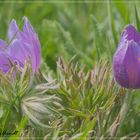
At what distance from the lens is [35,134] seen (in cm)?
153

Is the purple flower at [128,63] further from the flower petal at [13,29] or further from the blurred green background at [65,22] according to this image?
the blurred green background at [65,22]

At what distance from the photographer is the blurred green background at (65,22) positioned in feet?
8.18

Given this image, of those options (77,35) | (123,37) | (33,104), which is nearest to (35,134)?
(33,104)

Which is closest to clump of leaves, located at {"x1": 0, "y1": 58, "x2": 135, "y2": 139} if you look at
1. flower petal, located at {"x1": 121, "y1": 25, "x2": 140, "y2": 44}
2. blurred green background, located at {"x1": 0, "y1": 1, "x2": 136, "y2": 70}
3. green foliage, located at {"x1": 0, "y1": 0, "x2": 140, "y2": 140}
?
green foliage, located at {"x1": 0, "y1": 0, "x2": 140, "y2": 140}

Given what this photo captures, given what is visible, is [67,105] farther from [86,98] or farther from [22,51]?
[22,51]

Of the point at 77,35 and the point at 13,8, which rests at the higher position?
the point at 13,8

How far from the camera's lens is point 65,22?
2980 millimetres

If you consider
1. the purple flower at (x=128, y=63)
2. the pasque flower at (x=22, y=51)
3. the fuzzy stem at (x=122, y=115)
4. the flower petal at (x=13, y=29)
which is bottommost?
the fuzzy stem at (x=122, y=115)

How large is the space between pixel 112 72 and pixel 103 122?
6.1 inches

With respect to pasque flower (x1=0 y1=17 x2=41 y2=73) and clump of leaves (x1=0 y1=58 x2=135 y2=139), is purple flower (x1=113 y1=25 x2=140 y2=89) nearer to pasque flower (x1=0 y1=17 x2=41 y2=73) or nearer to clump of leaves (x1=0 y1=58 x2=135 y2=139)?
clump of leaves (x1=0 y1=58 x2=135 y2=139)

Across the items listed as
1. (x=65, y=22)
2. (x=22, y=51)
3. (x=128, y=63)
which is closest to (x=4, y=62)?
(x=22, y=51)

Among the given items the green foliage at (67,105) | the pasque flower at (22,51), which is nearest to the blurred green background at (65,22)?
the green foliage at (67,105)

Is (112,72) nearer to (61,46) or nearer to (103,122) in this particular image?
(103,122)

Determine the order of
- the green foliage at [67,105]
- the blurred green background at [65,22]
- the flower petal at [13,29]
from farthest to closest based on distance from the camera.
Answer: the blurred green background at [65,22] < the flower petal at [13,29] < the green foliage at [67,105]
